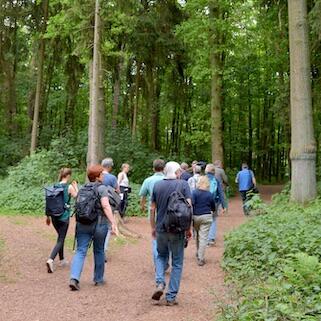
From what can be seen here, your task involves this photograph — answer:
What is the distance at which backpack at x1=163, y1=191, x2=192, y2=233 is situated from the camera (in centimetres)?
609

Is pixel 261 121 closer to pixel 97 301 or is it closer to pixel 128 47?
pixel 128 47

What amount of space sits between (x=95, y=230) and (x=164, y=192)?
4.48ft

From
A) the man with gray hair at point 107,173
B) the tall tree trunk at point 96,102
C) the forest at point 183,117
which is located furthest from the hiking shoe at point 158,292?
the tall tree trunk at point 96,102

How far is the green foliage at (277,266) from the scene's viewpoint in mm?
4770

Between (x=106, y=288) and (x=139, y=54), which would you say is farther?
(x=139, y=54)

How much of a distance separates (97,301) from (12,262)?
289 cm

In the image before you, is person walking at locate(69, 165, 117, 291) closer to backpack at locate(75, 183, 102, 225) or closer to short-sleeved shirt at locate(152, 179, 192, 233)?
backpack at locate(75, 183, 102, 225)

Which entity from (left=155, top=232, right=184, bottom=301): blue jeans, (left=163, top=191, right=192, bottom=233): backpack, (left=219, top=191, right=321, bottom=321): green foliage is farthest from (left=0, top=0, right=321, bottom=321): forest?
(left=163, top=191, right=192, bottom=233): backpack

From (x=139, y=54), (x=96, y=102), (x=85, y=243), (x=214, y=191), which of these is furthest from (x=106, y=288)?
(x=139, y=54)

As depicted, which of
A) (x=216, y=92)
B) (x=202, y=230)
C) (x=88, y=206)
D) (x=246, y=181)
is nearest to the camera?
(x=88, y=206)

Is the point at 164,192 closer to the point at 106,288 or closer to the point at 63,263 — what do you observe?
the point at 106,288

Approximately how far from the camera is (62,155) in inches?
788

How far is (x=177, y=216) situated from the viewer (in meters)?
6.09

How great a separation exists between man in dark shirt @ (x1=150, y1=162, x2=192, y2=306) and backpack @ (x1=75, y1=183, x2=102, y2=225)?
951 millimetres
